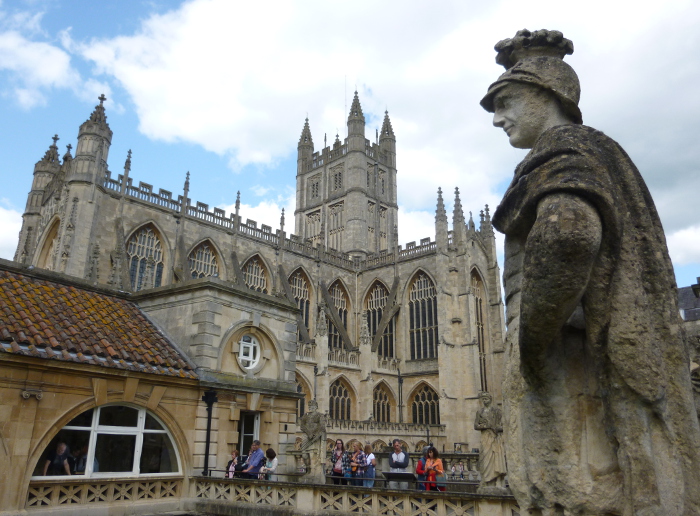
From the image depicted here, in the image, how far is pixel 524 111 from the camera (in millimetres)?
2160

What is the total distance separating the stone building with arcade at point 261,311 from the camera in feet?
29.2

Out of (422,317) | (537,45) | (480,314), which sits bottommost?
(537,45)

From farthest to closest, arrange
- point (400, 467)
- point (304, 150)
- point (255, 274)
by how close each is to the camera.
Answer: point (304, 150), point (255, 274), point (400, 467)

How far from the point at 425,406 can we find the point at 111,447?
2712cm

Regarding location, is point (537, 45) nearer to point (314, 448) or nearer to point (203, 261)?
point (314, 448)

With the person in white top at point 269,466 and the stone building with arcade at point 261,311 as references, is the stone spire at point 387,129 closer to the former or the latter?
the stone building with arcade at point 261,311

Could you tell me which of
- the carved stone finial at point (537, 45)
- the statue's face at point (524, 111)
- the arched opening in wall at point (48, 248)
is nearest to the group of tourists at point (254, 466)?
the statue's face at point (524, 111)

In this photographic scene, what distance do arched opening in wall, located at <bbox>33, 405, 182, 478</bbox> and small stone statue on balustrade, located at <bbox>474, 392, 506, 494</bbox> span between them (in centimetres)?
512

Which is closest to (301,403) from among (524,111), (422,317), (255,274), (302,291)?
(255,274)

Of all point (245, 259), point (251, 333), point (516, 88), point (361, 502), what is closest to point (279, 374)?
point (251, 333)

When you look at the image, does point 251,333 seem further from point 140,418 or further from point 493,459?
point 493,459

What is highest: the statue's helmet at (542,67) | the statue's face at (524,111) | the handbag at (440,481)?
the statue's helmet at (542,67)

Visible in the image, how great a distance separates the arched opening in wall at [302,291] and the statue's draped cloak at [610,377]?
33.3m

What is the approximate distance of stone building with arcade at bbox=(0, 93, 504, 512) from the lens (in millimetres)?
8891
